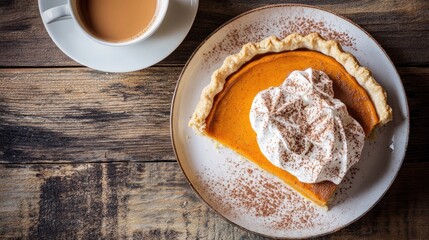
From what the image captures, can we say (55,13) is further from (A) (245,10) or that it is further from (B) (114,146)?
(A) (245,10)

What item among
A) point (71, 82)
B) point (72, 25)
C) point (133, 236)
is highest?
point (72, 25)

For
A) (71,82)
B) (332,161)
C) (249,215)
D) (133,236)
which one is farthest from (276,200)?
(71,82)

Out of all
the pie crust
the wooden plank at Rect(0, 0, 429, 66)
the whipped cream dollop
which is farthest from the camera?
the wooden plank at Rect(0, 0, 429, 66)

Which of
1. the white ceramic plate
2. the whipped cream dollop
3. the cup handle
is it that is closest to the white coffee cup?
the cup handle

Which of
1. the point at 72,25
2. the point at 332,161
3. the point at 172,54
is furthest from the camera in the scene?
the point at 172,54

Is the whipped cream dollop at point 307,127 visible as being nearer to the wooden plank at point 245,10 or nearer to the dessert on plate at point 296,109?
the dessert on plate at point 296,109

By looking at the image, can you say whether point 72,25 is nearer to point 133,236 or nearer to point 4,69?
point 4,69

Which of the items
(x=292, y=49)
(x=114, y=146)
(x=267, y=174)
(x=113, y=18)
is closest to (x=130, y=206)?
(x=114, y=146)

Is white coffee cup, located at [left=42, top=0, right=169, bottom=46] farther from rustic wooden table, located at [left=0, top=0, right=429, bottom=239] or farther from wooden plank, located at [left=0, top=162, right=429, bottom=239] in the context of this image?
wooden plank, located at [left=0, top=162, right=429, bottom=239]
